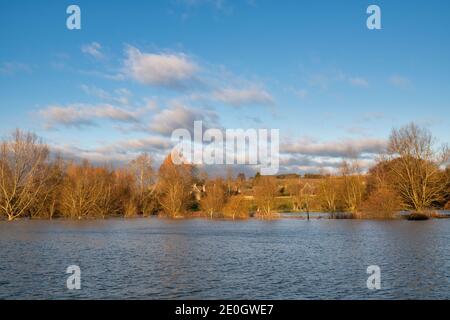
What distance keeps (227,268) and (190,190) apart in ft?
207

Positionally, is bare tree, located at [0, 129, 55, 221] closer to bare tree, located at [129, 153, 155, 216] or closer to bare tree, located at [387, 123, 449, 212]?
bare tree, located at [129, 153, 155, 216]

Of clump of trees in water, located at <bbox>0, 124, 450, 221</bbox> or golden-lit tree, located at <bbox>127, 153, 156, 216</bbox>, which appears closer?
clump of trees in water, located at <bbox>0, 124, 450, 221</bbox>

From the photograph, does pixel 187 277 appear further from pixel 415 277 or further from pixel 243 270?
pixel 415 277

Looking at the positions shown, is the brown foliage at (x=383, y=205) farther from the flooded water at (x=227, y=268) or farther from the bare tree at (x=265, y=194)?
the flooded water at (x=227, y=268)

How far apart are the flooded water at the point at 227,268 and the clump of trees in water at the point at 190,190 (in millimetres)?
33741

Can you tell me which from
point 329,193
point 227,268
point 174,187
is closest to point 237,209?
point 174,187

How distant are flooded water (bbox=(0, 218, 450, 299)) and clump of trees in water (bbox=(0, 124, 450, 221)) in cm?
3374

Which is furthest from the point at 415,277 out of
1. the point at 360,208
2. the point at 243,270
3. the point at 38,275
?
the point at 360,208

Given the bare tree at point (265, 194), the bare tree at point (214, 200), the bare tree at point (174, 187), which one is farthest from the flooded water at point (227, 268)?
the bare tree at point (174, 187)

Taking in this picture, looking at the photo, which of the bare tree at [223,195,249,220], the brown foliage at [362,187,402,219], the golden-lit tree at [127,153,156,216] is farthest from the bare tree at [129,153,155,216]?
the brown foliage at [362,187,402,219]

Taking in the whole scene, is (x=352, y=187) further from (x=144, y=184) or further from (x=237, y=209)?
(x=144, y=184)

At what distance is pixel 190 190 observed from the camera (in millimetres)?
86250

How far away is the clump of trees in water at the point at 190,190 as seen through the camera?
68.7 m

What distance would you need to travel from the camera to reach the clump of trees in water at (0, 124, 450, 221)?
68.7 meters
